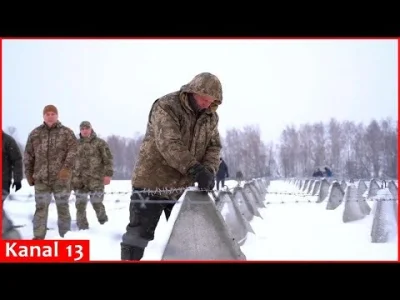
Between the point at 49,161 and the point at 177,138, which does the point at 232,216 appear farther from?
the point at 177,138

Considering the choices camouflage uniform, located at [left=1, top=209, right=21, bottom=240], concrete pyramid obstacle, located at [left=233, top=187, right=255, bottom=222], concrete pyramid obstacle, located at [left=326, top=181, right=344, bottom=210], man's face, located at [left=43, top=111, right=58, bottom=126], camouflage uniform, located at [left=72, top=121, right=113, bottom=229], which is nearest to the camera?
camouflage uniform, located at [left=1, top=209, right=21, bottom=240]

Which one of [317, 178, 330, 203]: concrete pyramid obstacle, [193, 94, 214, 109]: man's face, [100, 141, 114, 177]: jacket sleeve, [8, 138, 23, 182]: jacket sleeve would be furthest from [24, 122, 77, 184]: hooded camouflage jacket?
[317, 178, 330, 203]: concrete pyramid obstacle

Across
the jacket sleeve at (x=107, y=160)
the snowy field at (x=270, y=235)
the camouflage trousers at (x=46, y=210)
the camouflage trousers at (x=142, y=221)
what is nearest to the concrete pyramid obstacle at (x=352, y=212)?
the snowy field at (x=270, y=235)

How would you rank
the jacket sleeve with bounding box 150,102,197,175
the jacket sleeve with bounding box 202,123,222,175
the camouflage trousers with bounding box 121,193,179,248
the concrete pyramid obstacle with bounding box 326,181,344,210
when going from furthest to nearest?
the concrete pyramid obstacle with bounding box 326,181,344,210 → the jacket sleeve with bounding box 202,123,222,175 → the camouflage trousers with bounding box 121,193,179,248 → the jacket sleeve with bounding box 150,102,197,175

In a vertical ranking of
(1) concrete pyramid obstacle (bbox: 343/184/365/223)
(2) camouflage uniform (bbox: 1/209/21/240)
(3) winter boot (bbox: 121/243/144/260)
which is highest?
(2) camouflage uniform (bbox: 1/209/21/240)

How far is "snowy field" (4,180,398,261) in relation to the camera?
367 cm

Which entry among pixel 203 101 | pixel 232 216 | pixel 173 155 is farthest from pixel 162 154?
pixel 232 216

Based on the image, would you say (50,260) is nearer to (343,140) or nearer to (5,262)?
(5,262)

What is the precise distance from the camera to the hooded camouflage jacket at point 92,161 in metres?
7.28

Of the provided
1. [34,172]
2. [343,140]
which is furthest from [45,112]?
[343,140]

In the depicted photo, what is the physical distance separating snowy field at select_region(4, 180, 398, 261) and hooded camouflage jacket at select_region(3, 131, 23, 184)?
21 centimetres

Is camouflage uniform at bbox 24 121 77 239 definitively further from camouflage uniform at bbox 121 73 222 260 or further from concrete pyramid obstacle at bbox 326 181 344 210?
concrete pyramid obstacle at bbox 326 181 344 210

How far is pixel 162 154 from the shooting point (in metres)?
3.48

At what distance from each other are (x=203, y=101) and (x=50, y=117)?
98.0 inches
